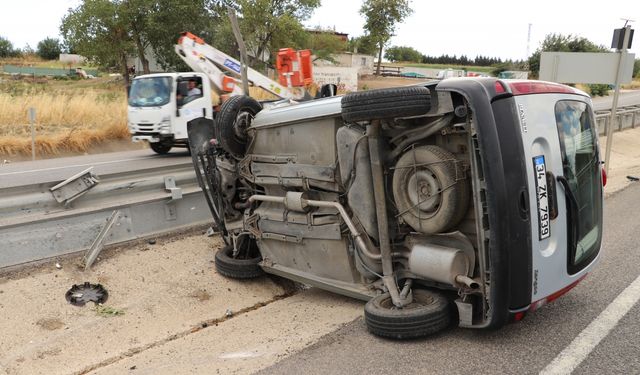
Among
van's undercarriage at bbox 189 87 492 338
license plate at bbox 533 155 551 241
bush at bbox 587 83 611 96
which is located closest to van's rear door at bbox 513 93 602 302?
license plate at bbox 533 155 551 241

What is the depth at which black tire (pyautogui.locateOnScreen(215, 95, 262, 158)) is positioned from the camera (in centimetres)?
510

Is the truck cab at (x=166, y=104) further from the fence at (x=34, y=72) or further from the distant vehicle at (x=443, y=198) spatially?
the fence at (x=34, y=72)

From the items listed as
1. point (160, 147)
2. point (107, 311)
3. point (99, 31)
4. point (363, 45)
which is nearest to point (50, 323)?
point (107, 311)

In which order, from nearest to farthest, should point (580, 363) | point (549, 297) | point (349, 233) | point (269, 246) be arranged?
point (580, 363) < point (549, 297) < point (349, 233) < point (269, 246)

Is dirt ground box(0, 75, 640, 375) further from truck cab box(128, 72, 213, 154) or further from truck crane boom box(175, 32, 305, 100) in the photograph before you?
truck crane boom box(175, 32, 305, 100)

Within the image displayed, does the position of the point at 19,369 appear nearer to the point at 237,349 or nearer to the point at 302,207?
the point at 237,349

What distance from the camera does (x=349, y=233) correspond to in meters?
4.26

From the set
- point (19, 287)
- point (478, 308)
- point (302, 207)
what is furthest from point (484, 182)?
point (19, 287)

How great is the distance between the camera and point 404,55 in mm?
97000

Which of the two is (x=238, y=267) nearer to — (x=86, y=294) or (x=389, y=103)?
(x=86, y=294)

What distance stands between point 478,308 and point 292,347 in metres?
1.29

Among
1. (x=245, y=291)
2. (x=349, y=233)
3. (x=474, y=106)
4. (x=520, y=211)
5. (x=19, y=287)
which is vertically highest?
(x=474, y=106)

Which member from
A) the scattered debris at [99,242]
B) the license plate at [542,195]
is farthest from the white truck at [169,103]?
the license plate at [542,195]

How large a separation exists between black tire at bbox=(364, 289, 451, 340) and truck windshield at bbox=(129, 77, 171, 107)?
1026 centimetres
